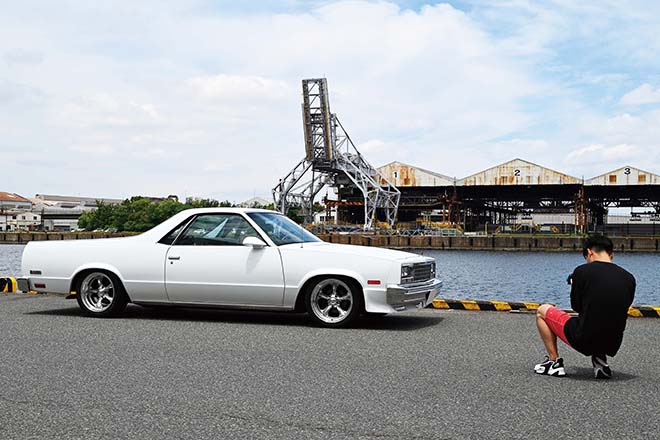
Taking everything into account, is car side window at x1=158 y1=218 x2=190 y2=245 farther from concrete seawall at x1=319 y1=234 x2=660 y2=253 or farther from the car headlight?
concrete seawall at x1=319 y1=234 x2=660 y2=253

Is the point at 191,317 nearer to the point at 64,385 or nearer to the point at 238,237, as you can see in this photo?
the point at 238,237

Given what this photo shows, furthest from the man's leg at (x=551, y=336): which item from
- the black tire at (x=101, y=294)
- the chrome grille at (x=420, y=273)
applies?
the black tire at (x=101, y=294)

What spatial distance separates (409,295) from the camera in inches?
385

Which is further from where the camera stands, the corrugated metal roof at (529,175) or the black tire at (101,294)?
the corrugated metal roof at (529,175)

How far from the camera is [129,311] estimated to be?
1180 centimetres

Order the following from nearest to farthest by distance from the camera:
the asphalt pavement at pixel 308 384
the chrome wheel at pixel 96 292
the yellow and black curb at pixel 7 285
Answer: the asphalt pavement at pixel 308 384, the chrome wheel at pixel 96 292, the yellow and black curb at pixel 7 285

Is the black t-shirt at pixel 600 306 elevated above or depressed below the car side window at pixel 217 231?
below

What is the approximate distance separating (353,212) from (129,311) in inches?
3647

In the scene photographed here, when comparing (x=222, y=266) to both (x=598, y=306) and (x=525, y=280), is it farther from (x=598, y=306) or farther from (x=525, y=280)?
(x=525, y=280)

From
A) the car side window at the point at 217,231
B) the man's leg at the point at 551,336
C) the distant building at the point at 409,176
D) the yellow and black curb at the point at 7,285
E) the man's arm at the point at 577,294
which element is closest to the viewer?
the man's arm at the point at 577,294

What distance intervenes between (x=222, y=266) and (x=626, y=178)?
79042mm

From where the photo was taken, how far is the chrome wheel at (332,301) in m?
9.85

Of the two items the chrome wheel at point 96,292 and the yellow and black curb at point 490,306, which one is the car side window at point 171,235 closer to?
the chrome wheel at point 96,292

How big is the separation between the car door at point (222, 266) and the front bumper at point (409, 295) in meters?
1.50
